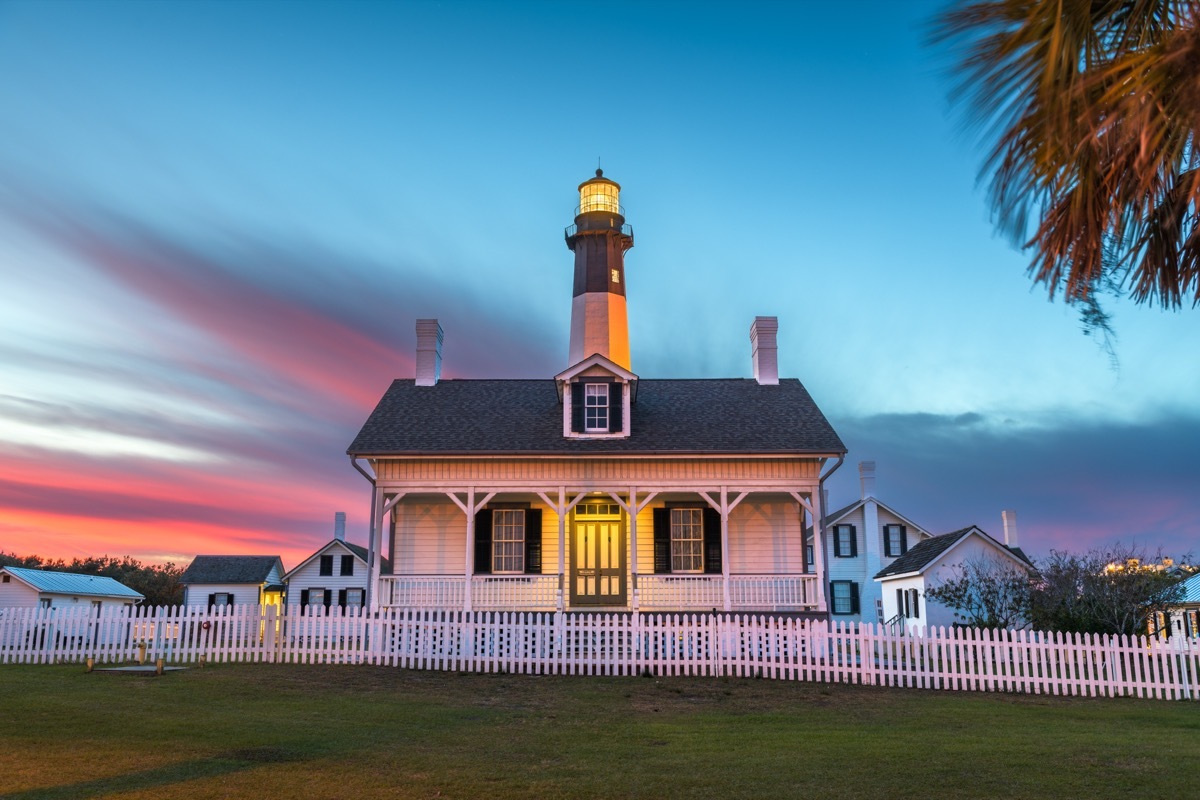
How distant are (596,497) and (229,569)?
38618 mm

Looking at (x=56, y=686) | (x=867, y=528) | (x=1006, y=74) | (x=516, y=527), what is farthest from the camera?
(x=867, y=528)

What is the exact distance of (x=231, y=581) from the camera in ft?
169

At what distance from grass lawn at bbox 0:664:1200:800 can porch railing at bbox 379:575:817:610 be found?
4.40 metres

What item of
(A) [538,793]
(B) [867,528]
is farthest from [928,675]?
(B) [867,528]

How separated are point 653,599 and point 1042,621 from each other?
7922mm

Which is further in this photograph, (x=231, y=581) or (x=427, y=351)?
(x=231, y=581)

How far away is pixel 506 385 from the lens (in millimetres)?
24750

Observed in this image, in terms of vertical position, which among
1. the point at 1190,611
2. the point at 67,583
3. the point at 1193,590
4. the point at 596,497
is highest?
the point at 596,497

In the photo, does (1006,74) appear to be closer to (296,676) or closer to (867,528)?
(296,676)

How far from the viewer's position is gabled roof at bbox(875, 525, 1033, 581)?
30.1 metres

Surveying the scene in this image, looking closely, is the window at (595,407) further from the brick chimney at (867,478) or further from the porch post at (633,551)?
the brick chimney at (867,478)

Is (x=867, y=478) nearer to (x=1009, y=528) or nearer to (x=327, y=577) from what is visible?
(x=1009, y=528)

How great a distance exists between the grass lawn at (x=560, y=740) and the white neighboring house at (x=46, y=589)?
31.1 metres

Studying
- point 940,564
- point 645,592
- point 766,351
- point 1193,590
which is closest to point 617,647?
point 645,592
